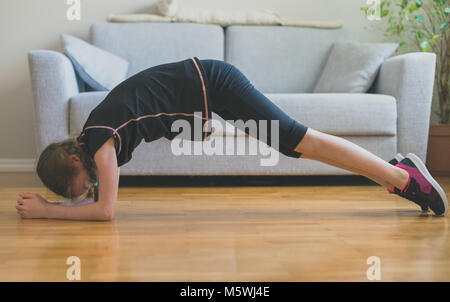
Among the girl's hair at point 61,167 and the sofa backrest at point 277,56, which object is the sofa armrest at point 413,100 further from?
the girl's hair at point 61,167

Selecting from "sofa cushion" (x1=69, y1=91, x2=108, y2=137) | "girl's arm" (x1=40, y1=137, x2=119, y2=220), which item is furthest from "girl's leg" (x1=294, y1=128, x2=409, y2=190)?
"sofa cushion" (x1=69, y1=91, x2=108, y2=137)

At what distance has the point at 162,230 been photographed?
4.65ft

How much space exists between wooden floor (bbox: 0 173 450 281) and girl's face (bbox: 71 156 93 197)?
0.11 m

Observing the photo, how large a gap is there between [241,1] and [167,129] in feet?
6.32

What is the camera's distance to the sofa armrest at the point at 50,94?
90.0 inches

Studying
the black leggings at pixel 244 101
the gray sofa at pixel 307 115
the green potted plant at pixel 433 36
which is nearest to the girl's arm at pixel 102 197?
the black leggings at pixel 244 101

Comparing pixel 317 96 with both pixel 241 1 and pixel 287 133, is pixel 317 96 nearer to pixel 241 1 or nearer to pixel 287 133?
pixel 287 133

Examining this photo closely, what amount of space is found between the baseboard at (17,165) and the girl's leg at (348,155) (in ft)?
7.22

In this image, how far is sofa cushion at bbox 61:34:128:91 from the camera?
2.46 metres

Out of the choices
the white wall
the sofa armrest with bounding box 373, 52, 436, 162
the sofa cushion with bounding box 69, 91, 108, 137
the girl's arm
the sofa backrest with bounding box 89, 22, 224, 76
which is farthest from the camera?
the white wall

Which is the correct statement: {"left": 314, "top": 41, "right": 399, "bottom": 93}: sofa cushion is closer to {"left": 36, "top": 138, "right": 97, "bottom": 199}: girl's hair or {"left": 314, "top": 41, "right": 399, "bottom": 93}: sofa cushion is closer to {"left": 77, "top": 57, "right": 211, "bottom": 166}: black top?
{"left": 77, "top": 57, "right": 211, "bottom": 166}: black top

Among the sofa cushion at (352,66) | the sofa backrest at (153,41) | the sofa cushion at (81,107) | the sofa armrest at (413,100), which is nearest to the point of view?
the sofa cushion at (81,107)

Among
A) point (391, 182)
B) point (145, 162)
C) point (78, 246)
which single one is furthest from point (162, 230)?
point (145, 162)
